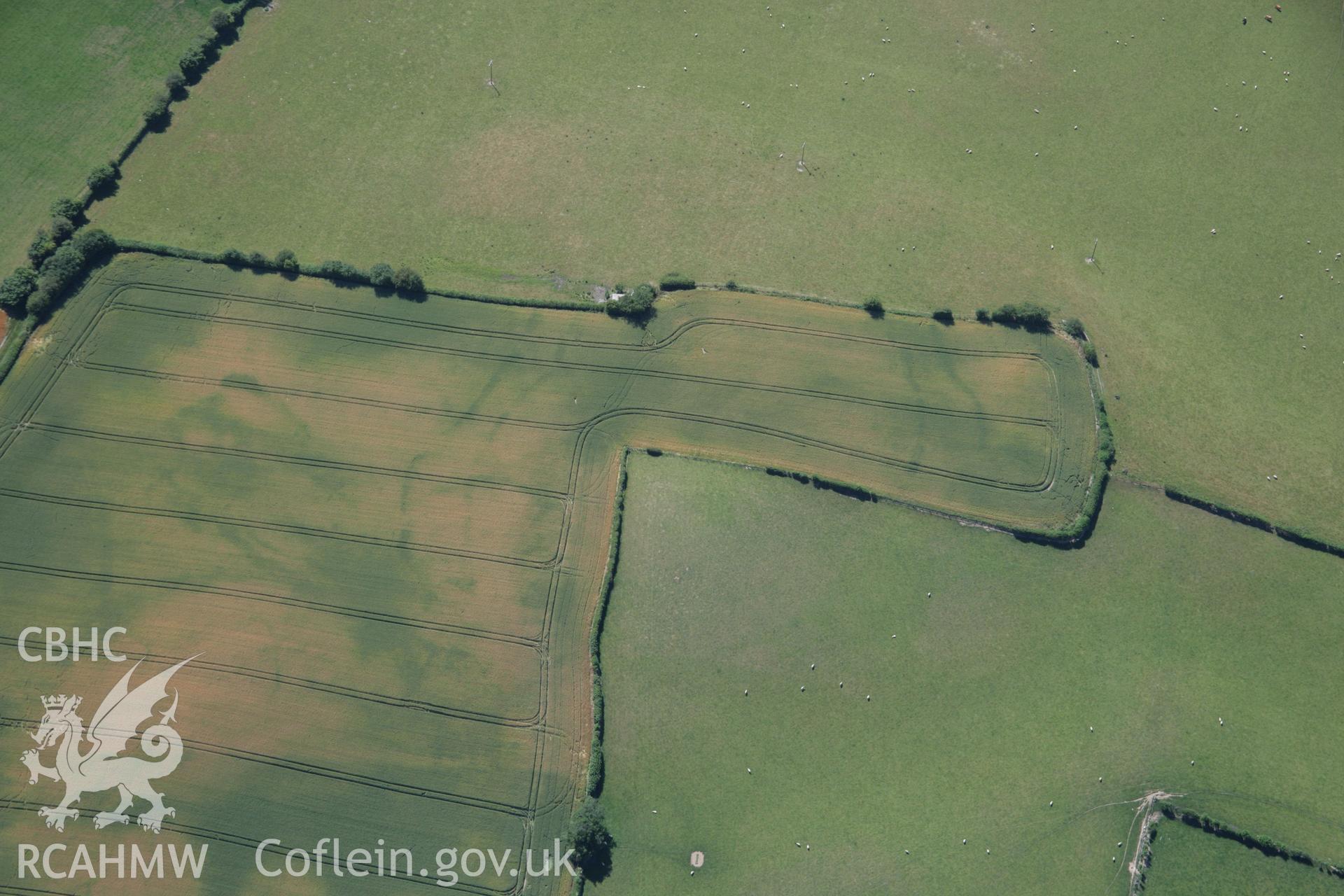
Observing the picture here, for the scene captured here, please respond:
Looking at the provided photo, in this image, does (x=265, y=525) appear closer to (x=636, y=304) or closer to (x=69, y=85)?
(x=636, y=304)

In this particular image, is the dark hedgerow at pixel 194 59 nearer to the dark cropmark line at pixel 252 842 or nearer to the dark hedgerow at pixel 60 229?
the dark hedgerow at pixel 60 229

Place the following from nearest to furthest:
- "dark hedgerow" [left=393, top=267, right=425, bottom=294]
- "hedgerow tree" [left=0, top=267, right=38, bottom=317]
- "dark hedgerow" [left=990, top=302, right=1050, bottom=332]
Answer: "hedgerow tree" [left=0, top=267, right=38, bottom=317]
"dark hedgerow" [left=990, top=302, right=1050, bottom=332]
"dark hedgerow" [left=393, top=267, right=425, bottom=294]

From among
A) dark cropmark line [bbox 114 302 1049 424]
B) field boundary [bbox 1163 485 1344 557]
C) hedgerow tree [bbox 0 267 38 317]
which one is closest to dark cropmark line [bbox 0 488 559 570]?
hedgerow tree [bbox 0 267 38 317]

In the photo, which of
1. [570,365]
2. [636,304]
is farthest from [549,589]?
[636,304]

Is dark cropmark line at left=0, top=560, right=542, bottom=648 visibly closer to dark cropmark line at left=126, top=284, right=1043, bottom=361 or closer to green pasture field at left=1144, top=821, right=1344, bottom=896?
dark cropmark line at left=126, top=284, right=1043, bottom=361

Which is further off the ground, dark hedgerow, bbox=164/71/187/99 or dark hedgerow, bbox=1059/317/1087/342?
dark hedgerow, bbox=164/71/187/99

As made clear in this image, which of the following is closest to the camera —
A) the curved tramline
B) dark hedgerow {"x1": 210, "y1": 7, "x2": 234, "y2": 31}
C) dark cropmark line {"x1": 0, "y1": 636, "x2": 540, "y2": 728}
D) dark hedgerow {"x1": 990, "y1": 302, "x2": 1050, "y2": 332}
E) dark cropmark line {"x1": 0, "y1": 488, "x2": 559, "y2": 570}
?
the curved tramline
